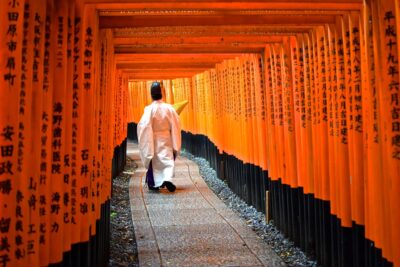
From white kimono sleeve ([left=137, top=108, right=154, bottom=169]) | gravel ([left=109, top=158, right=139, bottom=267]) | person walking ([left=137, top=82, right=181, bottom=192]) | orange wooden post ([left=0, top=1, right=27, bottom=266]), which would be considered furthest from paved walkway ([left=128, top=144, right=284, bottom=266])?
Result: orange wooden post ([left=0, top=1, right=27, bottom=266])

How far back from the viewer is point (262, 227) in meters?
6.75

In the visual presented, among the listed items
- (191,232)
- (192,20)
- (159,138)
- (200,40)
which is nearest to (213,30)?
(192,20)

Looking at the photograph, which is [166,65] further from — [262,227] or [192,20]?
[192,20]

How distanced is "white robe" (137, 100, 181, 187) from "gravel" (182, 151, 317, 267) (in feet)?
3.65

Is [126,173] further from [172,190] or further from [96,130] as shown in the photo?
[96,130]

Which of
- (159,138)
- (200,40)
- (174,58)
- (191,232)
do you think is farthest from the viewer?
(159,138)

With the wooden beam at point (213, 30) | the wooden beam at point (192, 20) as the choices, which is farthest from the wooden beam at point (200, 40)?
the wooden beam at point (192, 20)

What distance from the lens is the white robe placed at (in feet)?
30.7

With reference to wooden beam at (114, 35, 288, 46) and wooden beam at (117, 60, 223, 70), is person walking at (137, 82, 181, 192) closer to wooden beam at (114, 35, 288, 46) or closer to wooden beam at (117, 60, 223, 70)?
wooden beam at (117, 60, 223, 70)

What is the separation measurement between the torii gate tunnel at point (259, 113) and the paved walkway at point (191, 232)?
0.54 m

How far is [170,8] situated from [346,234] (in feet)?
7.83

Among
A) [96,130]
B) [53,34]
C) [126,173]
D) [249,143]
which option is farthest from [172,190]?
[53,34]

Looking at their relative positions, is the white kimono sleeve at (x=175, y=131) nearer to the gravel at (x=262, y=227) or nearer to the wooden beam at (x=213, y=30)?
the gravel at (x=262, y=227)

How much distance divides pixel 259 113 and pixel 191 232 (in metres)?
1.91
